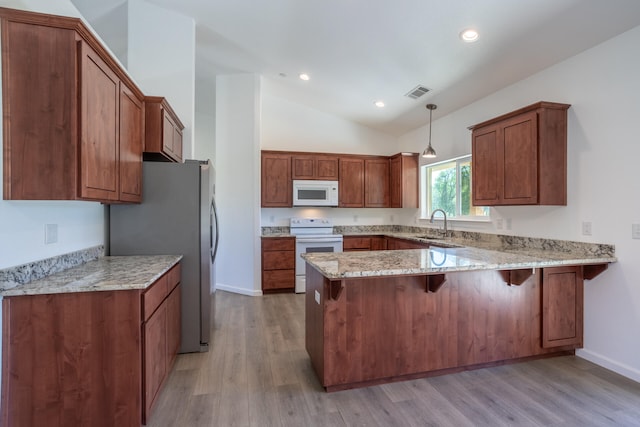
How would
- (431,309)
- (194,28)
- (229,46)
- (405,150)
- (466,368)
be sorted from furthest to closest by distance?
(405,150) < (229,46) < (194,28) < (466,368) < (431,309)

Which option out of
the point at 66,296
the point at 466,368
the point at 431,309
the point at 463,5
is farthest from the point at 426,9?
the point at 66,296

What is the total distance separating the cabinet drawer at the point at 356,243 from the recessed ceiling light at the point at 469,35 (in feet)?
10.6

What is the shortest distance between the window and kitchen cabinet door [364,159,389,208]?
0.66 m

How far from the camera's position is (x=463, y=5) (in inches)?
92.6

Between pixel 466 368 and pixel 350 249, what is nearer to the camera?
pixel 466 368

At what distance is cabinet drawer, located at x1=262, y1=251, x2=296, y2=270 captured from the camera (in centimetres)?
480

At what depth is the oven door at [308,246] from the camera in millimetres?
4852

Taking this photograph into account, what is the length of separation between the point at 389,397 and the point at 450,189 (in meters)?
3.30

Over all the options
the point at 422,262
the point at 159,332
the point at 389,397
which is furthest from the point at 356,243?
the point at 159,332

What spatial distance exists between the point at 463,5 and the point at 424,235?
326 cm

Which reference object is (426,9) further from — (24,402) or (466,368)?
(24,402)

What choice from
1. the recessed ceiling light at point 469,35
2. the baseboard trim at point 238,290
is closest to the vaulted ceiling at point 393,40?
the recessed ceiling light at point 469,35

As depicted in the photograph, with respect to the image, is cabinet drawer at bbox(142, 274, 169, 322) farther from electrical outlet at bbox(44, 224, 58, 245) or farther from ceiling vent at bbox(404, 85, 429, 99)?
ceiling vent at bbox(404, 85, 429, 99)

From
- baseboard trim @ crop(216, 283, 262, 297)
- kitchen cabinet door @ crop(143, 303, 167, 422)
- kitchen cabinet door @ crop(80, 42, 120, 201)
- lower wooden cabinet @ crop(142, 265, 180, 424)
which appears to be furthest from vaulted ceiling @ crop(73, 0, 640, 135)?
baseboard trim @ crop(216, 283, 262, 297)
